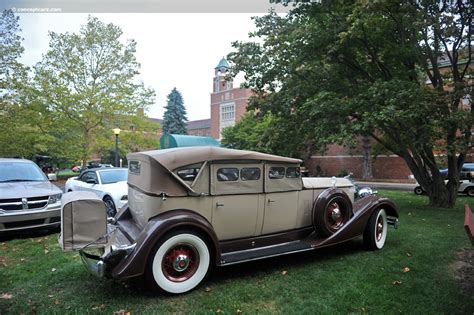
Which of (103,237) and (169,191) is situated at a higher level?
(169,191)

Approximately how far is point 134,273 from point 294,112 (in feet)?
30.4

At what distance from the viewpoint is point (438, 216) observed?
8.85 meters

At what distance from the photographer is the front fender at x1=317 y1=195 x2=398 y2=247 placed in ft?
15.5

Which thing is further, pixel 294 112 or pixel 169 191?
pixel 294 112

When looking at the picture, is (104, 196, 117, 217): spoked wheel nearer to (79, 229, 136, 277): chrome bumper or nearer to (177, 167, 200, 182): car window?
(79, 229, 136, 277): chrome bumper

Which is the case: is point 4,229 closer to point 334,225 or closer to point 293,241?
point 293,241

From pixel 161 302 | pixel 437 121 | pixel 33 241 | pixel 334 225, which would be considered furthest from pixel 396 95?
pixel 33 241

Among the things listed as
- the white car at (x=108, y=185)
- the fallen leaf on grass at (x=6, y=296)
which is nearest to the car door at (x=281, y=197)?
the fallen leaf on grass at (x=6, y=296)

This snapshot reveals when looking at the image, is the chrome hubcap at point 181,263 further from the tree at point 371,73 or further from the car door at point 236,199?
Result: the tree at point 371,73

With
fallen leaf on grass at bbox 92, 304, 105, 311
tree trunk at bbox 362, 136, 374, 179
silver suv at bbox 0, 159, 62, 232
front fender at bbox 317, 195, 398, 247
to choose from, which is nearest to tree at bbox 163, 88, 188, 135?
tree trunk at bbox 362, 136, 374, 179

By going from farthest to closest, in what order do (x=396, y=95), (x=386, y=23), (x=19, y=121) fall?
(x=19, y=121) → (x=386, y=23) → (x=396, y=95)

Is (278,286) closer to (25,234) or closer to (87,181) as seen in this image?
(25,234)

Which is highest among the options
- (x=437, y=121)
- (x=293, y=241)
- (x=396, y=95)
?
(x=396, y=95)

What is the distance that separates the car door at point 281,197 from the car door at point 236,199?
4.9 inches
